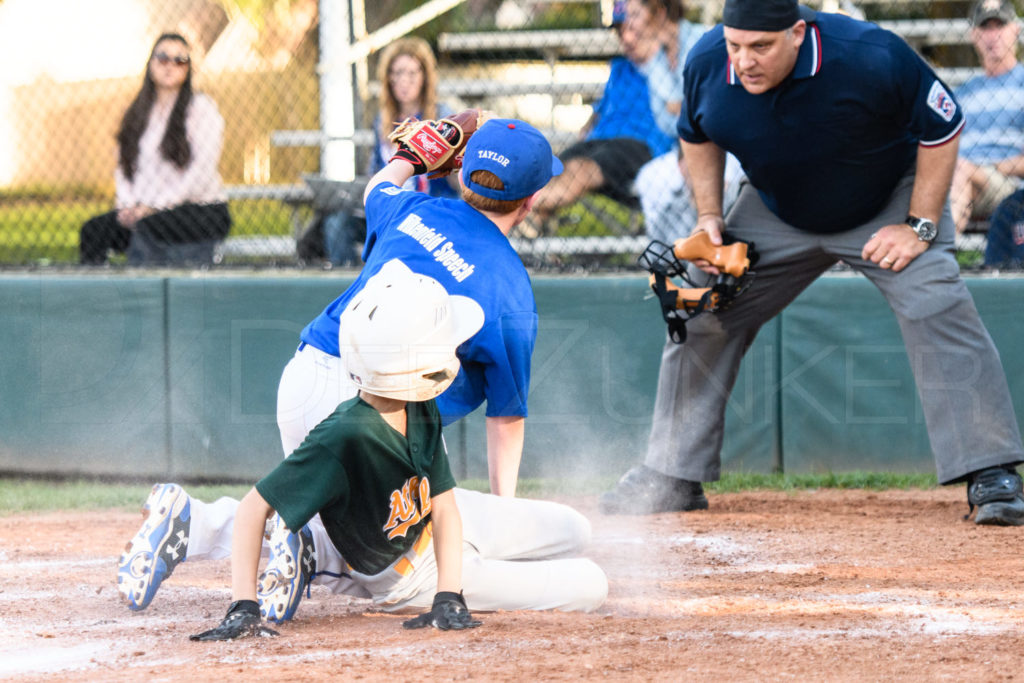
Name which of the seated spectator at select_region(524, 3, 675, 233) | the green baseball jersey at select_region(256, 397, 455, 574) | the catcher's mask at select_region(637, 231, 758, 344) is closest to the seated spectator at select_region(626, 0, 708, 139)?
the seated spectator at select_region(524, 3, 675, 233)

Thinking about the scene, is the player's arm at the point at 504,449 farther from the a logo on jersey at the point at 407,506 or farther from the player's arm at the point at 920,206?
the player's arm at the point at 920,206

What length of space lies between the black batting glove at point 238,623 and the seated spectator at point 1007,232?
4445mm

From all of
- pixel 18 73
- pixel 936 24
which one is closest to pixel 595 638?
pixel 936 24

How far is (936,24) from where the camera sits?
30.7ft

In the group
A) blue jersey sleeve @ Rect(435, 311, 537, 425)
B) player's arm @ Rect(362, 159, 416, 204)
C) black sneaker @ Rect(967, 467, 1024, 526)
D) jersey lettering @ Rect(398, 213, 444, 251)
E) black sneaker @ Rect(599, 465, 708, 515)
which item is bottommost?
black sneaker @ Rect(599, 465, 708, 515)

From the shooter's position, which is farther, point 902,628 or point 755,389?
point 755,389

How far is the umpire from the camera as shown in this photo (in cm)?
436

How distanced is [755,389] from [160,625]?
11.0ft

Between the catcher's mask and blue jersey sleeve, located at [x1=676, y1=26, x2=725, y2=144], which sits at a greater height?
blue jersey sleeve, located at [x1=676, y1=26, x2=725, y2=144]

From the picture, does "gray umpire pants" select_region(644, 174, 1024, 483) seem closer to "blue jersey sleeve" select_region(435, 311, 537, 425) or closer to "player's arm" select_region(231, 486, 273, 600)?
"blue jersey sleeve" select_region(435, 311, 537, 425)

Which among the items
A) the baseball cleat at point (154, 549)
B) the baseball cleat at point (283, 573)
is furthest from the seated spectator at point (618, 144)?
the baseball cleat at point (283, 573)

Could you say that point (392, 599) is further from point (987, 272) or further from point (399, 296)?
point (987, 272)

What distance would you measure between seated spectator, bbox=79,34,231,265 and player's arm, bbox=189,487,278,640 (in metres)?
4.13

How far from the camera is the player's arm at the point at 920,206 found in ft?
14.6
